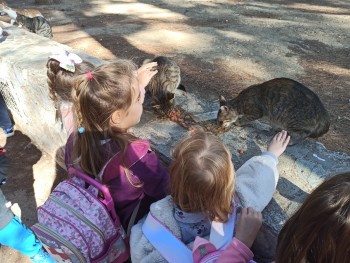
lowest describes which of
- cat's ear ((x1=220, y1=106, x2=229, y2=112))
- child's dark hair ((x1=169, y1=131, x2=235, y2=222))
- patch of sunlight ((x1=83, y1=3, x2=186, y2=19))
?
patch of sunlight ((x1=83, y1=3, x2=186, y2=19))

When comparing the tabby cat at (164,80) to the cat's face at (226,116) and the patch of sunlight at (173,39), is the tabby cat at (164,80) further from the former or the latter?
the patch of sunlight at (173,39)

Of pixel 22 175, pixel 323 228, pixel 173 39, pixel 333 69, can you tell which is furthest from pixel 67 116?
pixel 173 39

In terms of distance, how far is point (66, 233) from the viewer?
2.19 metres

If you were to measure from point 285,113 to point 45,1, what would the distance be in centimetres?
1215

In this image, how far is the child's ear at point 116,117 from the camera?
7.73ft

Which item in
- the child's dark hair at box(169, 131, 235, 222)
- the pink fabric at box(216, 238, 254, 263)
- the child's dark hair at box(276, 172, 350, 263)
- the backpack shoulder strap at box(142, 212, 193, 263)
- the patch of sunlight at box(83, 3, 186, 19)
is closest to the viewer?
the child's dark hair at box(276, 172, 350, 263)

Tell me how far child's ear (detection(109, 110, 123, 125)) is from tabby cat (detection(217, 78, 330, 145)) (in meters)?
1.34

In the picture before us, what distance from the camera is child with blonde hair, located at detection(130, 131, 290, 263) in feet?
6.07

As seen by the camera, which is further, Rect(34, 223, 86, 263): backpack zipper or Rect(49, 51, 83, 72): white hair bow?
Rect(49, 51, 83, 72): white hair bow

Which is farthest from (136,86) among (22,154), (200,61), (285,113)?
(200,61)

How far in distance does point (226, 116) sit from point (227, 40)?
433 cm

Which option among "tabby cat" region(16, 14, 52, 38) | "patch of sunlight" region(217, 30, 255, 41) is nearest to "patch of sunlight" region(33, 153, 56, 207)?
"tabby cat" region(16, 14, 52, 38)

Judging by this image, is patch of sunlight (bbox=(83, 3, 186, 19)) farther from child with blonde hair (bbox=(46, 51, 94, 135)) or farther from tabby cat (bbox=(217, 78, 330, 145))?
child with blonde hair (bbox=(46, 51, 94, 135))

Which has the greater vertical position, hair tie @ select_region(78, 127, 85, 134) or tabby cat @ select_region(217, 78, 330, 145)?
hair tie @ select_region(78, 127, 85, 134)
